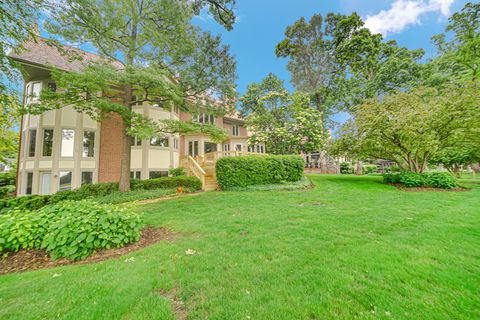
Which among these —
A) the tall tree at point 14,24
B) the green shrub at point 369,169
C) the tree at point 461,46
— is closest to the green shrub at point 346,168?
the green shrub at point 369,169

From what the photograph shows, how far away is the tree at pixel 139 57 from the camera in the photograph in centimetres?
779

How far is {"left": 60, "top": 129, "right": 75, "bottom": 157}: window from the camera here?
11.9 m

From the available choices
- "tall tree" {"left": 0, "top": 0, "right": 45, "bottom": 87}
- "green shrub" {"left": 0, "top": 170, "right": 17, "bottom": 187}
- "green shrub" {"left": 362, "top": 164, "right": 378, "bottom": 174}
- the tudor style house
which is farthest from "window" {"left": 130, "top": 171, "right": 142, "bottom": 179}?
"green shrub" {"left": 362, "top": 164, "right": 378, "bottom": 174}

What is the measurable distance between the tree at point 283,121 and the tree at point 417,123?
13.9 ft

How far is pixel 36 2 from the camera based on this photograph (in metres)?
6.04

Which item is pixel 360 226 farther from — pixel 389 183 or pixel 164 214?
pixel 389 183

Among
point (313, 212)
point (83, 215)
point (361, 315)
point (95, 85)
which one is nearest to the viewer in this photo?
point (361, 315)

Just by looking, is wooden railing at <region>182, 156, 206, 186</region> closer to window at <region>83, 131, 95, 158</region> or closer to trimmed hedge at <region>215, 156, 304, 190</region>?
trimmed hedge at <region>215, 156, 304, 190</region>

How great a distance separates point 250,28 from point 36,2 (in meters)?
21.1

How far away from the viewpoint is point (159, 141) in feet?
47.6

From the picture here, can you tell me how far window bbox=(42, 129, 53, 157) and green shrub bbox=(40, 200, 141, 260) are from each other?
10881 millimetres

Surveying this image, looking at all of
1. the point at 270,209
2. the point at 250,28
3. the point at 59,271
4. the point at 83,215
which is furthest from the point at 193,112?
the point at 250,28

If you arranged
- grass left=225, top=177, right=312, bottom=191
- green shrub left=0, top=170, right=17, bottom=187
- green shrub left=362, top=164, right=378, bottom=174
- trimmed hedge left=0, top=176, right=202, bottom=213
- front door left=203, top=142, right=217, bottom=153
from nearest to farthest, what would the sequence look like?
trimmed hedge left=0, top=176, right=202, bottom=213
grass left=225, top=177, right=312, bottom=191
green shrub left=0, top=170, right=17, bottom=187
front door left=203, top=142, right=217, bottom=153
green shrub left=362, top=164, right=378, bottom=174

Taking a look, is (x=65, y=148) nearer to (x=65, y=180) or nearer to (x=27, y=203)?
(x=65, y=180)
